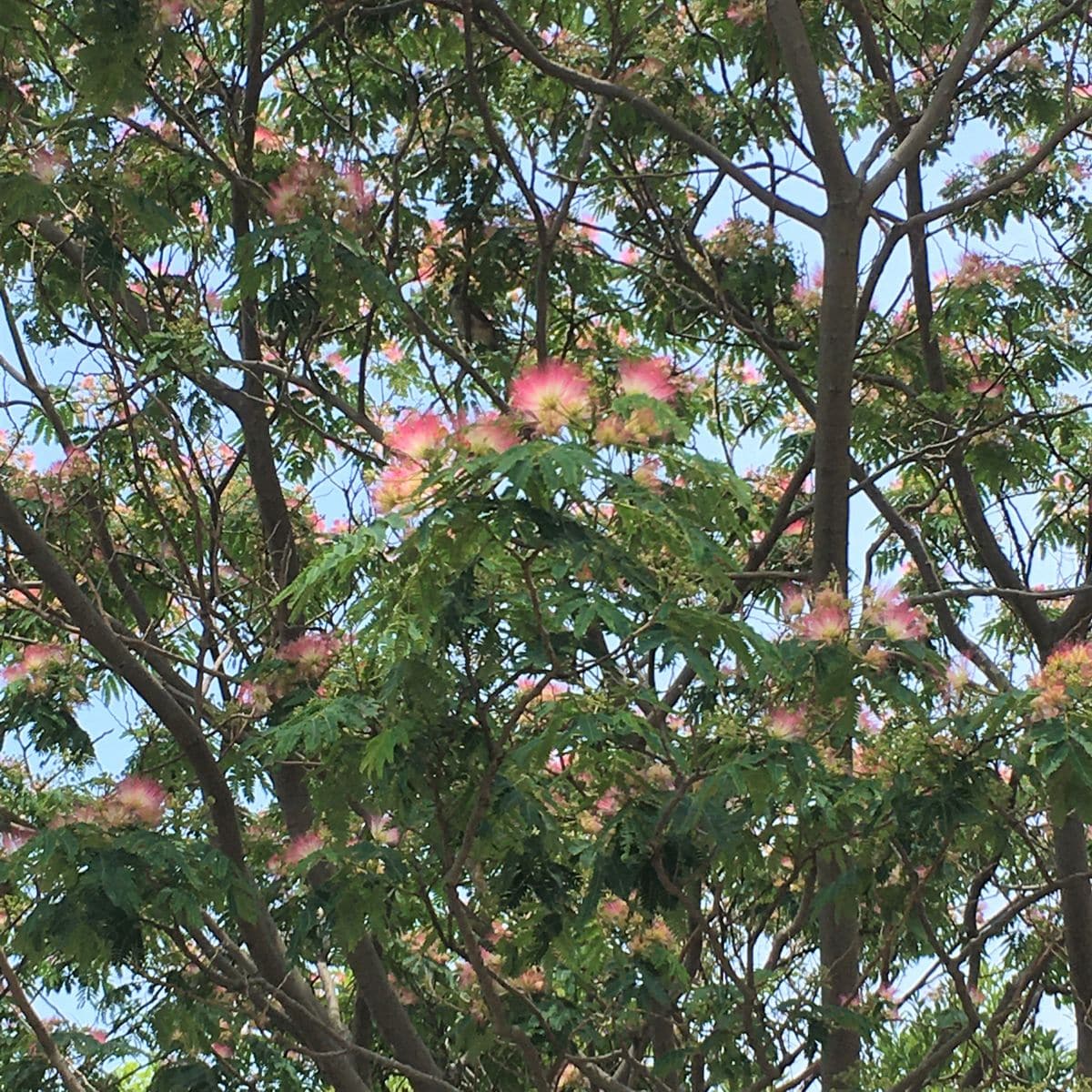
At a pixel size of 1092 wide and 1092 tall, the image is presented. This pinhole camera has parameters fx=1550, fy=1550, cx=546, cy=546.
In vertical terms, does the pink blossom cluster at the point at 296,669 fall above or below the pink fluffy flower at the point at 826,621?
above

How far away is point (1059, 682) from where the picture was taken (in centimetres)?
355

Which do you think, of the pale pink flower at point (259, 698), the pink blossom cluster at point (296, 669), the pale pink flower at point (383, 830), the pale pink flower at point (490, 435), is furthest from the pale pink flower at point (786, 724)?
the pale pink flower at point (259, 698)

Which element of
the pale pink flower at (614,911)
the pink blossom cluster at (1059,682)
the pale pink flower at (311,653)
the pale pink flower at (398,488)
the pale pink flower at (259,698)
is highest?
the pale pink flower at (311,653)

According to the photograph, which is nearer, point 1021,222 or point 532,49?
point 532,49

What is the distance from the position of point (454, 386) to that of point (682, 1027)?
7.49 ft

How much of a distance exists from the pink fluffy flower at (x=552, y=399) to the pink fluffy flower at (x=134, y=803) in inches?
61.2

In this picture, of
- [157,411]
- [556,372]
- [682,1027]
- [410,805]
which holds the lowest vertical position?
[682,1027]

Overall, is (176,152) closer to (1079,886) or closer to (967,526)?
(967,526)

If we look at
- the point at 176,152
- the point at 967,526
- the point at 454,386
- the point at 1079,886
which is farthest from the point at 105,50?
the point at 1079,886

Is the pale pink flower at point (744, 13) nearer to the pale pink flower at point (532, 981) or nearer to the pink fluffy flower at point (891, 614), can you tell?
the pink fluffy flower at point (891, 614)

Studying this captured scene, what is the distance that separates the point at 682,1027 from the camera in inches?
176

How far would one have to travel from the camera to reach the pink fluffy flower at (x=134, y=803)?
3.82m

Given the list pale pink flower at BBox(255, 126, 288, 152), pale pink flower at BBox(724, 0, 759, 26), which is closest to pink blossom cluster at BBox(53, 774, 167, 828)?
pale pink flower at BBox(255, 126, 288, 152)

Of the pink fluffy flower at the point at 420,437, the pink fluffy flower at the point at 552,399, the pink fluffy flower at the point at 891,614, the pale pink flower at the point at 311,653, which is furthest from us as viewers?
the pale pink flower at the point at 311,653
